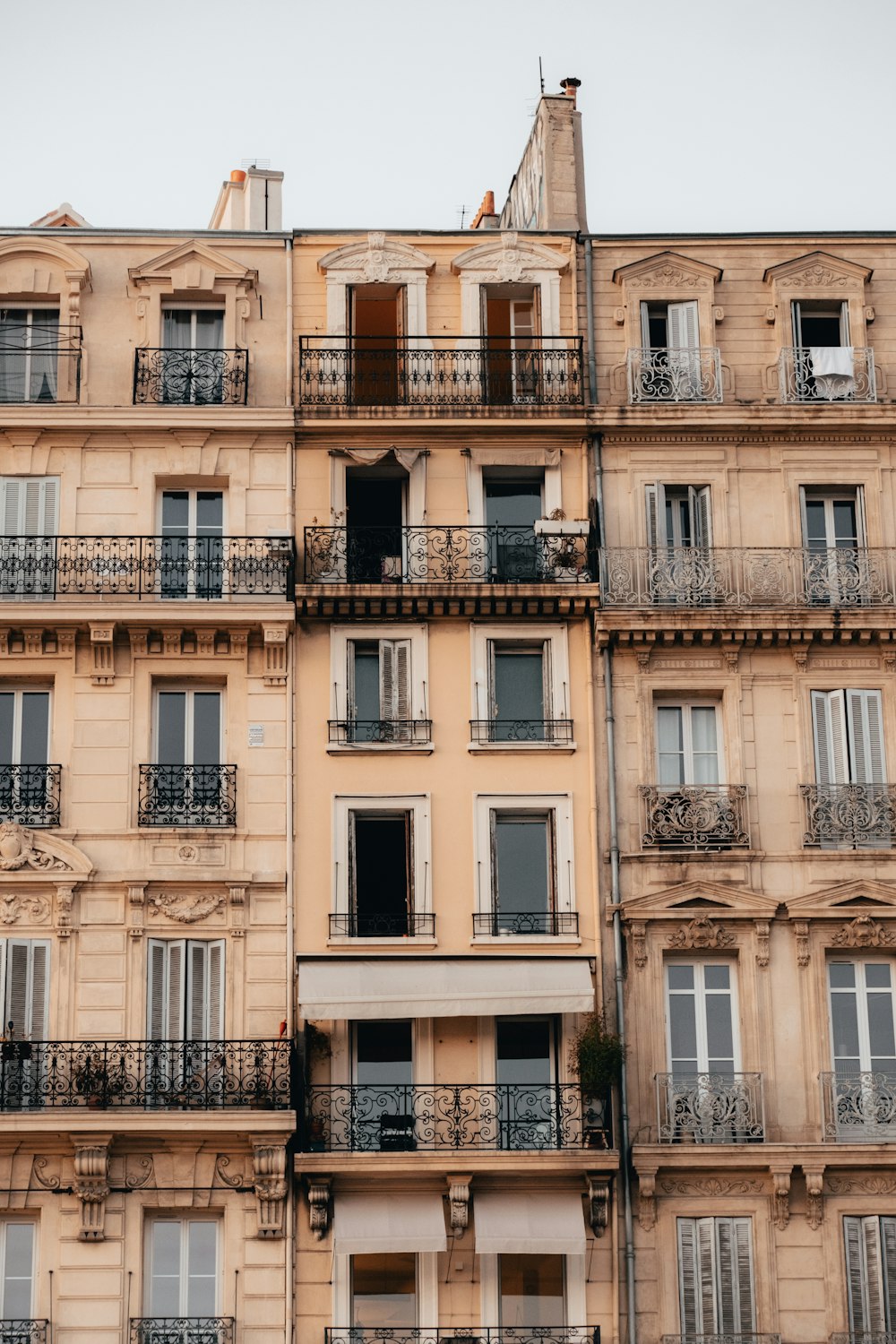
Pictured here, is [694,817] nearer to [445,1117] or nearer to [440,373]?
[445,1117]

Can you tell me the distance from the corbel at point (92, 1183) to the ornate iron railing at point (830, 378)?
1393cm

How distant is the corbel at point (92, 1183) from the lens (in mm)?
29312

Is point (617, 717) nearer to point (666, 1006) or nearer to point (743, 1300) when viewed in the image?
point (666, 1006)

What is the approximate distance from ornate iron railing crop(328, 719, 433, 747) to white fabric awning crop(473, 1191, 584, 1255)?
6057 millimetres

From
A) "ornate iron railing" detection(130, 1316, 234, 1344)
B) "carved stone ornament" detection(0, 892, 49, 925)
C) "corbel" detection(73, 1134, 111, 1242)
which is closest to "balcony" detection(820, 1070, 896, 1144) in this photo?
"ornate iron railing" detection(130, 1316, 234, 1344)

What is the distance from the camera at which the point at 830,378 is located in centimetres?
3353

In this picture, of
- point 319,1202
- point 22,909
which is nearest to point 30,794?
point 22,909

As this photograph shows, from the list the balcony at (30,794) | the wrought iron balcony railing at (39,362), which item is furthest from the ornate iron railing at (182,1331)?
the wrought iron balcony railing at (39,362)

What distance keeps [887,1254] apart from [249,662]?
11.2 meters

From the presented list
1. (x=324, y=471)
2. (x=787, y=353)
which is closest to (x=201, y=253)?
(x=324, y=471)

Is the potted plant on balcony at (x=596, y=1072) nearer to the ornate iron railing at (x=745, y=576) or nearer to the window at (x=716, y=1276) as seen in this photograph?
the window at (x=716, y=1276)

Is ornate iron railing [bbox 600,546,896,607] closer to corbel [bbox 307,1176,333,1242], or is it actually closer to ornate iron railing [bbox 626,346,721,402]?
ornate iron railing [bbox 626,346,721,402]

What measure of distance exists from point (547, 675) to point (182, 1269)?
9090 mm

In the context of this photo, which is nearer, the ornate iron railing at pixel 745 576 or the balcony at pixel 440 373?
the ornate iron railing at pixel 745 576
